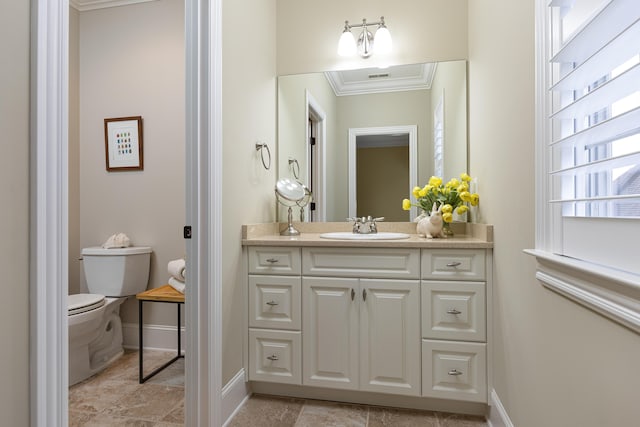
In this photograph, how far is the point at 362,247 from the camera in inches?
67.9

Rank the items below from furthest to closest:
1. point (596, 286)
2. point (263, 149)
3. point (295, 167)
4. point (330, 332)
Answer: point (295, 167)
point (263, 149)
point (330, 332)
point (596, 286)

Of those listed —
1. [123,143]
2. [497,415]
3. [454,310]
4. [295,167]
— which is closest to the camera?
[497,415]

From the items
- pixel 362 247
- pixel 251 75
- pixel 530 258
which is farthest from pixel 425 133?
pixel 530 258

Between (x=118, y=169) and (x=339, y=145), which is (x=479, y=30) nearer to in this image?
(x=339, y=145)

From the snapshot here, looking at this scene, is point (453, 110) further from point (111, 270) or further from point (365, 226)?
point (111, 270)

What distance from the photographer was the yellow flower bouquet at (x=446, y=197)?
6.15 ft

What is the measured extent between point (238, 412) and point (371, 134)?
1.78 meters

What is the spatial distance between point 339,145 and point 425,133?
56 cm

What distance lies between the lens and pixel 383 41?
2.20 m

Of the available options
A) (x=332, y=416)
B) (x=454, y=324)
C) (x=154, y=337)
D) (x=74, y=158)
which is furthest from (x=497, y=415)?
(x=74, y=158)

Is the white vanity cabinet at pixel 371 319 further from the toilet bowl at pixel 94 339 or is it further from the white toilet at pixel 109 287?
the white toilet at pixel 109 287

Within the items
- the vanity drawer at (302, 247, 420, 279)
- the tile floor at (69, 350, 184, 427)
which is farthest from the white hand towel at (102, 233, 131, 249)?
the vanity drawer at (302, 247, 420, 279)

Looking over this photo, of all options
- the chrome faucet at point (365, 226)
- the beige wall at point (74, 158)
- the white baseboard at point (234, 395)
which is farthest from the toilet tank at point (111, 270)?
the chrome faucet at point (365, 226)

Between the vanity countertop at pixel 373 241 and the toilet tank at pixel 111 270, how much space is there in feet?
3.46
